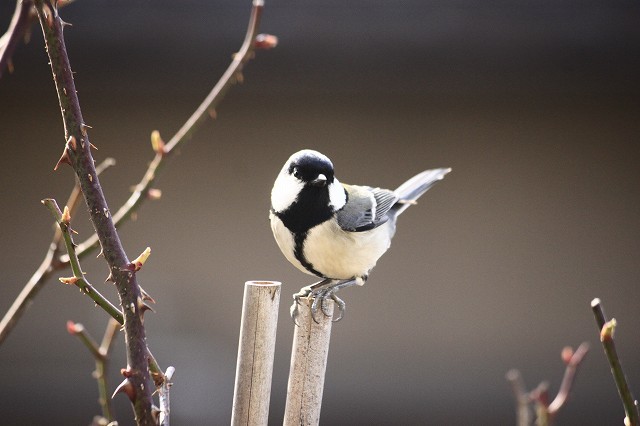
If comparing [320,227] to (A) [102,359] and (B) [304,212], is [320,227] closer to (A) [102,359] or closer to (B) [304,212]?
(B) [304,212]

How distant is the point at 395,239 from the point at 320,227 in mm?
3227

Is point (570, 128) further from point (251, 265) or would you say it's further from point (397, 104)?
point (251, 265)

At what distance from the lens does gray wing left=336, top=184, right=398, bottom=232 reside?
293cm

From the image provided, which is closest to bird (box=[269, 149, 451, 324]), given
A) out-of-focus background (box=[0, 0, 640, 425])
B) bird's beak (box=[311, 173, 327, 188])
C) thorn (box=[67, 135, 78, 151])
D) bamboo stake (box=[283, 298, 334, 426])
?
bird's beak (box=[311, 173, 327, 188])

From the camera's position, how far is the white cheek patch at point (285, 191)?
270 cm

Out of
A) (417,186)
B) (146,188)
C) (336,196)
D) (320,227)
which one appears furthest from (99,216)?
(417,186)

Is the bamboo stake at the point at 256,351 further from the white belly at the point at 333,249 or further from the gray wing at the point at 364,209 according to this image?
the gray wing at the point at 364,209

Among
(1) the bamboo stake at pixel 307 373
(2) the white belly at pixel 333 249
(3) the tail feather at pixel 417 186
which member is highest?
(3) the tail feather at pixel 417 186

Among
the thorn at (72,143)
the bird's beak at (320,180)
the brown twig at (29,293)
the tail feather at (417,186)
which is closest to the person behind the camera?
the thorn at (72,143)

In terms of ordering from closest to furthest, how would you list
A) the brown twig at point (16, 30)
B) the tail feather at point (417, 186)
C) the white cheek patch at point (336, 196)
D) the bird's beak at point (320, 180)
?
the brown twig at point (16, 30)
the bird's beak at point (320, 180)
the white cheek patch at point (336, 196)
the tail feather at point (417, 186)

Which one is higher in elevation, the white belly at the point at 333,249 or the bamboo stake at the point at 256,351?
the white belly at the point at 333,249

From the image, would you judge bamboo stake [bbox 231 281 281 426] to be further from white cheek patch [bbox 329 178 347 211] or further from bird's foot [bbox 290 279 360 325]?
white cheek patch [bbox 329 178 347 211]

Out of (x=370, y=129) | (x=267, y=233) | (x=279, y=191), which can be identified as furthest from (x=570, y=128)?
(x=279, y=191)

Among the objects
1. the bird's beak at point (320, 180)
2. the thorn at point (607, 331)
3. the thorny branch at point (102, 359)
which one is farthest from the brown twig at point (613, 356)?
the bird's beak at point (320, 180)
